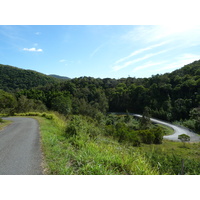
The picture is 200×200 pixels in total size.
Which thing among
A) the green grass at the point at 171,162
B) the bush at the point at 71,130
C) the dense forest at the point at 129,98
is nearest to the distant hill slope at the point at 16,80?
the dense forest at the point at 129,98

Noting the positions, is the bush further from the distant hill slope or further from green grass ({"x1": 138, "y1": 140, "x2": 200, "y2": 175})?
the distant hill slope

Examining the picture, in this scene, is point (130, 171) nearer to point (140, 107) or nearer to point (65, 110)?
point (65, 110)

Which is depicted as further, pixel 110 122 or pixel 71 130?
pixel 110 122

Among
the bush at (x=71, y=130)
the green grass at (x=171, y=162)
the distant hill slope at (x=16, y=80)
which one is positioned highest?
the distant hill slope at (x=16, y=80)

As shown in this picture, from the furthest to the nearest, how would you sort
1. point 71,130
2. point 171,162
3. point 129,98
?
point 129,98, point 171,162, point 71,130

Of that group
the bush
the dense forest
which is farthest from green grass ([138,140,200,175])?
the dense forest

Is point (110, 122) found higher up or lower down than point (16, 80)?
lower down

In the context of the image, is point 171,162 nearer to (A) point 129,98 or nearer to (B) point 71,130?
(B) point 71,130

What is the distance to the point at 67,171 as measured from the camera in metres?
2.86

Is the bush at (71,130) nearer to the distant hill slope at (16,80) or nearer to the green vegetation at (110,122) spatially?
the green vegetation at (110,122)

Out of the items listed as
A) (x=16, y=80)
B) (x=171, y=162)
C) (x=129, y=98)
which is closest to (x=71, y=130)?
(x=171, y=162)

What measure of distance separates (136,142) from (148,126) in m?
13.1

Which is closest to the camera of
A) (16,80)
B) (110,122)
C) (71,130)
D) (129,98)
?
(71,130)
